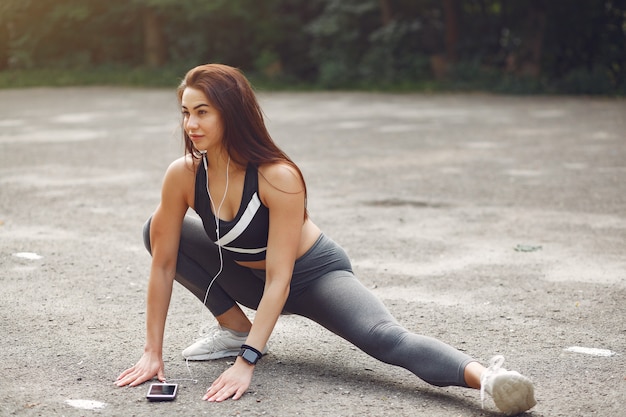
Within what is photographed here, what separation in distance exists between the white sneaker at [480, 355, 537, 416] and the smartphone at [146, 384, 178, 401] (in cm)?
117

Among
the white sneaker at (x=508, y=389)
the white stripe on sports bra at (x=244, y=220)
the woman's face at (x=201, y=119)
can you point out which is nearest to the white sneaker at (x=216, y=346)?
the white stripe on sports bra at (x=244, y=220)

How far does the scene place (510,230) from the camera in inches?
259

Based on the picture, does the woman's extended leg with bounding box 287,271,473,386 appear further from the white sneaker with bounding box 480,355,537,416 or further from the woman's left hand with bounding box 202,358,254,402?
the woman's left hand with bounding box 202,358,254,402

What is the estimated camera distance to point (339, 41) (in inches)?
868

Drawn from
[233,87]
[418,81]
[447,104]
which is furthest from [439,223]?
[418,81]

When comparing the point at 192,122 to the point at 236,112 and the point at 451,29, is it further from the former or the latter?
the point at 451,29

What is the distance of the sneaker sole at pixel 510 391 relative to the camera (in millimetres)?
3184

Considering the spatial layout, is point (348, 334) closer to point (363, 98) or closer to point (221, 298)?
point (221, 298)

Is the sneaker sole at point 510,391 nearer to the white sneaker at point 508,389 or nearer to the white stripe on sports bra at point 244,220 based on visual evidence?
the white sneaker at point 508,389

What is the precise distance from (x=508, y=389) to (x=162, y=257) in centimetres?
150

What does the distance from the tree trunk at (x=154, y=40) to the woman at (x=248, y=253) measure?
883 inches

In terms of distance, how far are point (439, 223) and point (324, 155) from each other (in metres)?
3.69

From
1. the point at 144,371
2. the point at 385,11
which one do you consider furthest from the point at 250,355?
the point at 385,11

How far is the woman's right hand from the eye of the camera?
361 cm
